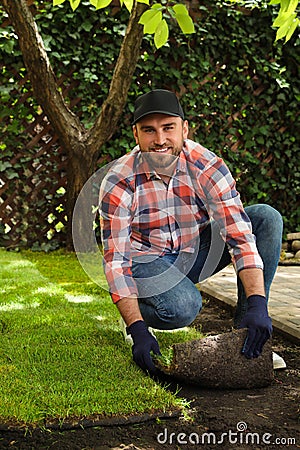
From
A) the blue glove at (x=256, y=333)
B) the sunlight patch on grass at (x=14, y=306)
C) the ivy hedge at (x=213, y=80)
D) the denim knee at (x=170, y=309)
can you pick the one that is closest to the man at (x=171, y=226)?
the denim knee at (x=170, y=309)

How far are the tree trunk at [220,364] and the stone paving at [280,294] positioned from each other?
0.71 m

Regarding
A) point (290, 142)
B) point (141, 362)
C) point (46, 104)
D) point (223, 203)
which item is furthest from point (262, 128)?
point (141, 362)

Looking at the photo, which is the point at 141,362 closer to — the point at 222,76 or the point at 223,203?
the point at 223,203

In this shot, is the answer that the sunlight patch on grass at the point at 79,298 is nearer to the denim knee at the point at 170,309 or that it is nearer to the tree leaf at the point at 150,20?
the denim knee at the point at 170,309

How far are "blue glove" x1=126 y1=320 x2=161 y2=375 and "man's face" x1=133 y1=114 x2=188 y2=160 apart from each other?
73 cm

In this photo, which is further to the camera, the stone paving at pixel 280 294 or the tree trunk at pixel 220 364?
the stone paving at pixel 280 294

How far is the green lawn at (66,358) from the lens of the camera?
195cm

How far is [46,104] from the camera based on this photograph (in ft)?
16.9

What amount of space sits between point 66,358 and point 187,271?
2.15 feet

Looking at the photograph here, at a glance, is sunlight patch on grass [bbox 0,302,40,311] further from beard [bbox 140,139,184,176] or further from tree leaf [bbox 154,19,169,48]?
tree leaf [bbox 154,19,169,48]

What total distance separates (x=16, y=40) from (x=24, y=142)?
0.90m

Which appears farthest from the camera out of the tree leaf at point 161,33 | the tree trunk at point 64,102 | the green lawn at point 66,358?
the tree trunk at point 64,102

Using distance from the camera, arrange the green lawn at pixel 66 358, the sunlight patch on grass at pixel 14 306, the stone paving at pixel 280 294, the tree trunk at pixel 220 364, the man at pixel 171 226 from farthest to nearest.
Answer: the sunlight patch on grass at pixel 14 306, the stone paving at pixel 280 294, the man at pixel 171 226, the tree trunk at pixel 220 364, the green lawn at pixel 66 358

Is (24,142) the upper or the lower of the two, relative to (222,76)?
lower
